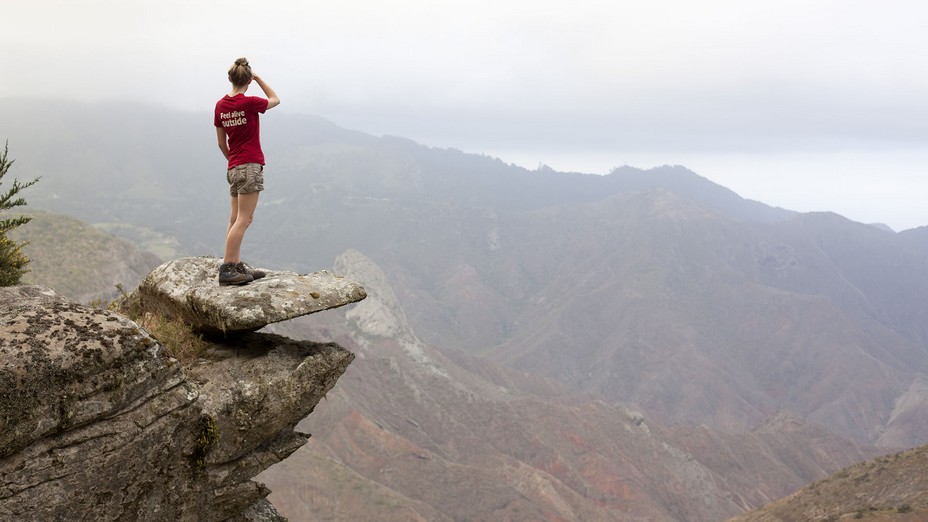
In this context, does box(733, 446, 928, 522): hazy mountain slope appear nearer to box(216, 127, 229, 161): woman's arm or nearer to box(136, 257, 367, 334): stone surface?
box(136, 257, 367, 334): stone surface

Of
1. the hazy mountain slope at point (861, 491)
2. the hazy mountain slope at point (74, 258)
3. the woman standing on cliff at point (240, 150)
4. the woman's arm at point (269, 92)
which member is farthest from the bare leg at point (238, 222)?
the hazy mountain slope at point (74, 258)

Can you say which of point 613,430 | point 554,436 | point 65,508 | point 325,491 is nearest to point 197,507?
point 65,508

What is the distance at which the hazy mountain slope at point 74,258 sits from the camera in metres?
81.9

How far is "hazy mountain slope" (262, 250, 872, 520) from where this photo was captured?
91812 mm

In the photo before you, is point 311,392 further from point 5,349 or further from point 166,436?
point 5,349

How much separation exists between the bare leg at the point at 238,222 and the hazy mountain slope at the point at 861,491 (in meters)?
65.5

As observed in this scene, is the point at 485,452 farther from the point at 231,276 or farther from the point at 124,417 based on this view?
the point at 124,417

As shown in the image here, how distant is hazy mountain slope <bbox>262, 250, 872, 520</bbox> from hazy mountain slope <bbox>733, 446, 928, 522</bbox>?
1384 inches

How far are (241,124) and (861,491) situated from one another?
82406mm

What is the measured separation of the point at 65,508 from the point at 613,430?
147946 mm

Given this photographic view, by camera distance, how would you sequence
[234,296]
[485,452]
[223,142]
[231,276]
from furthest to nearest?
[485,452] → [223,142] → [231,276] → [234,296]

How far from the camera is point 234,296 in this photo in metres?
11.3

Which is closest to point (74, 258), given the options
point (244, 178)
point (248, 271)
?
point (248, 271)

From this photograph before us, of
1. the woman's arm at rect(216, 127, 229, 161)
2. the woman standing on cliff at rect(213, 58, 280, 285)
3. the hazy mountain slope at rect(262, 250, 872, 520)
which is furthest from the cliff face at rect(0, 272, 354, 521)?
the hazy mountain slope at rect(262, 250, 872, 520)
